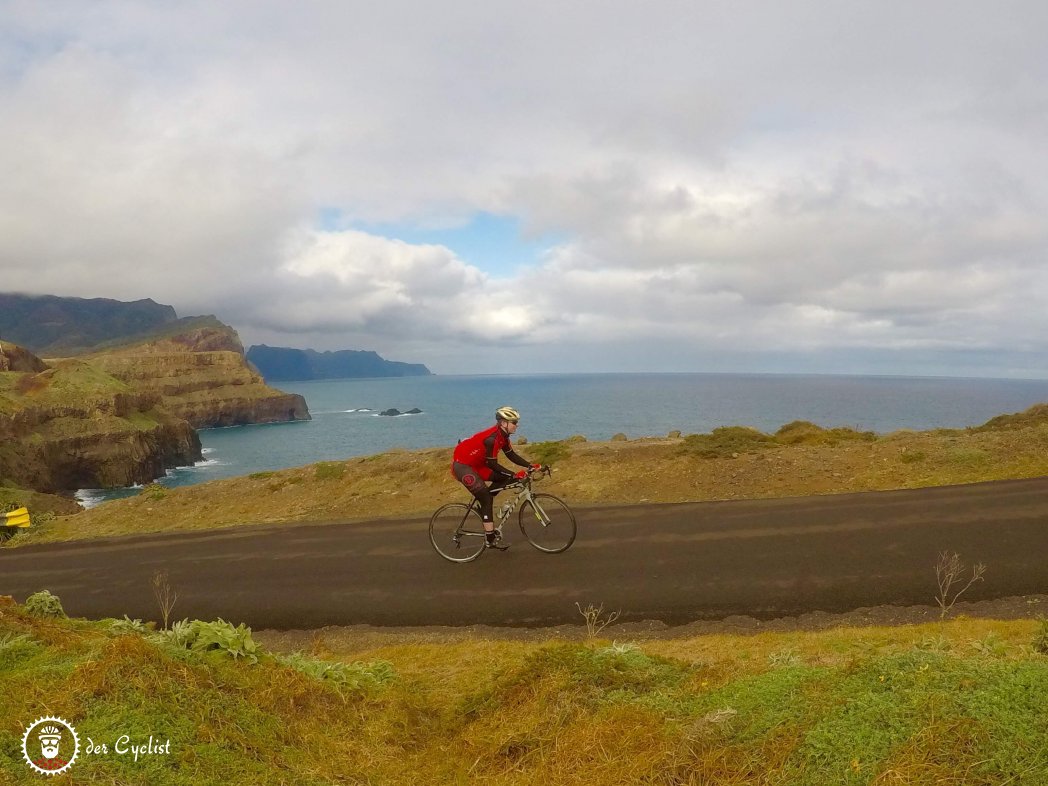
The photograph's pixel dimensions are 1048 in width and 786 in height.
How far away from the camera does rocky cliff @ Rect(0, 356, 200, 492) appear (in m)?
80.2

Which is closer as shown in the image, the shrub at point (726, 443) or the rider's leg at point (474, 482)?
the rider's leg at point (474, 482)

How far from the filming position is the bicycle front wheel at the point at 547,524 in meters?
12.6

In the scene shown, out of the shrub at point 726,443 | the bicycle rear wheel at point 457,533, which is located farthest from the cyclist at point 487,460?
the shrub at point 726,443

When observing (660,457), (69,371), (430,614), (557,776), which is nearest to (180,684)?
(557,776)

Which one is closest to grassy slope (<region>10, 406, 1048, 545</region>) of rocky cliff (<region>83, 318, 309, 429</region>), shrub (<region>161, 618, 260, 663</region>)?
shrub (<region>161, 618, 260, 663</region>)

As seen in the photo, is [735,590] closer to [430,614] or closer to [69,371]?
[430,614]

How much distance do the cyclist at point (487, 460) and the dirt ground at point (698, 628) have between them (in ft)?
10.1

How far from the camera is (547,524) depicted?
12.6 meters

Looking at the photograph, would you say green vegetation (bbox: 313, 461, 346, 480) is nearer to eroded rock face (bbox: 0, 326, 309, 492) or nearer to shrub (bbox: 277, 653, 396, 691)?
shrub (bbox: 277, 653, 396, 691)

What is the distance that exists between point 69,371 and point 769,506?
420ft

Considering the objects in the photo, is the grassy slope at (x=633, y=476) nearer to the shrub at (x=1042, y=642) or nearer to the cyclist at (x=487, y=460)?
the cyclist at (x=487, y=460)

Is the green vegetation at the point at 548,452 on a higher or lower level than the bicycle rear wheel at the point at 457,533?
higher

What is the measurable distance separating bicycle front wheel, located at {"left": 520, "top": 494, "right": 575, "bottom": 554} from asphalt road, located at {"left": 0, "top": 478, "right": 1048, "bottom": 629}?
1.19ft

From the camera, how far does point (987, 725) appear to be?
3.62 meters
